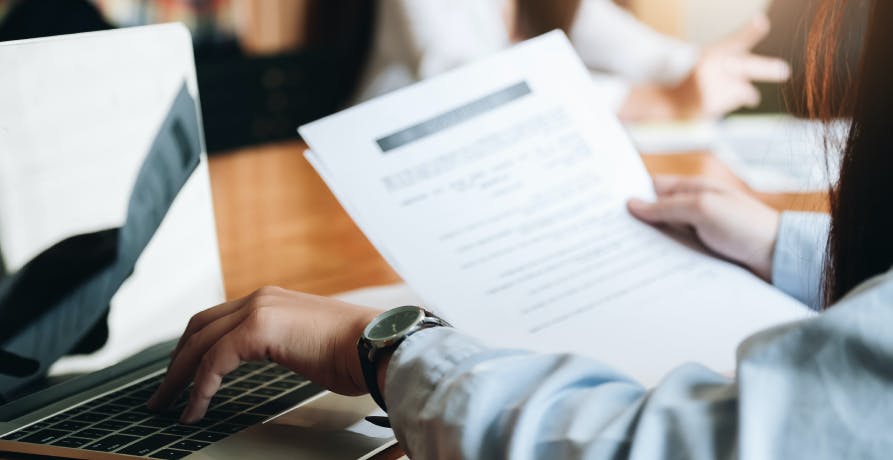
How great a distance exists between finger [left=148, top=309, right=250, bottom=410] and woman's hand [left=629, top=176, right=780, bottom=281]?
41 cm

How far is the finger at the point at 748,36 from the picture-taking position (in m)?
1.75

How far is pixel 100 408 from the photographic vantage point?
0.62m

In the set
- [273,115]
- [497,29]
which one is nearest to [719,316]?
[497,29]

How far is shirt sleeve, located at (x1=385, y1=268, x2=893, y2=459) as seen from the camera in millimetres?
385

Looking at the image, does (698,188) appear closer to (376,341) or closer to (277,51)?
(376,341)

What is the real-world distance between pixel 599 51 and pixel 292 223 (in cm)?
135

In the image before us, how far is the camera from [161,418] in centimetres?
60

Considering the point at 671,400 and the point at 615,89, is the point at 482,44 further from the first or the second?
the point at 671,400

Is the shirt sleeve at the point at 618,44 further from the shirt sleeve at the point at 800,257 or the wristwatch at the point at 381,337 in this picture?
the wristwatch at the point at 381,337

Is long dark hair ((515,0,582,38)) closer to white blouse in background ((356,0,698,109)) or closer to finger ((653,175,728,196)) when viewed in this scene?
white blouse in background ((356,0,698,109))

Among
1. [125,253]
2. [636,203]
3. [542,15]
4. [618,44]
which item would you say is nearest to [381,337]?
[125,253]

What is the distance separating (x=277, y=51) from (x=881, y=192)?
9.69 ft

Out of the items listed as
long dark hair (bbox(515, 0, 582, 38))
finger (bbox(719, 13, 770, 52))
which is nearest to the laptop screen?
finger (bbox(719, 13, 770, 52))

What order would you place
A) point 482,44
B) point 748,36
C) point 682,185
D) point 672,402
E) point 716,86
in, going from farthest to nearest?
point 482,44 → point 716,86 → point 748,36 → point 682,185 → point 672,402
